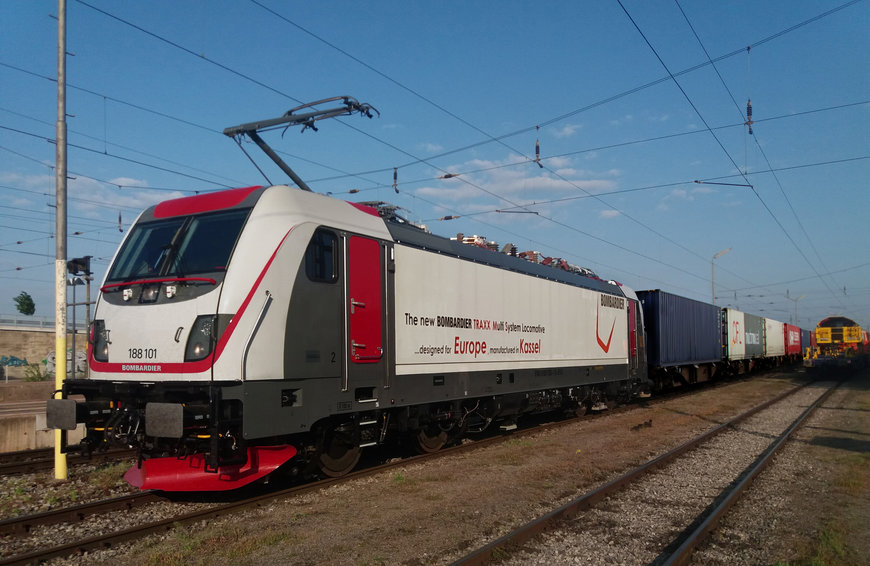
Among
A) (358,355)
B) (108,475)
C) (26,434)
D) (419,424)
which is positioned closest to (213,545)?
(358,355)

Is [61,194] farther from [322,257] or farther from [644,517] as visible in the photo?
[644,517]

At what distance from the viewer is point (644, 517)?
7004 mm

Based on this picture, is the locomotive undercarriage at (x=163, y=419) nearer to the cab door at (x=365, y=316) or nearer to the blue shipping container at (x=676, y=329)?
the cab door at (x=365, y=316)

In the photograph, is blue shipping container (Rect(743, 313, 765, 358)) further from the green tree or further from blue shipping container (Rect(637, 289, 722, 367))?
the green tree

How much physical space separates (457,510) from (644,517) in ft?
7.13

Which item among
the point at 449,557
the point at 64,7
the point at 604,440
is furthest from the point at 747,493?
the point at 64,7

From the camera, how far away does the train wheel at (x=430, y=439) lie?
10164mm

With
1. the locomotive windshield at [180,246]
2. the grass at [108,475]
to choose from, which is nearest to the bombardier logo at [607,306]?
the locomotive windshield at [180,246]

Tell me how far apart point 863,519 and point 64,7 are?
41.8 ft

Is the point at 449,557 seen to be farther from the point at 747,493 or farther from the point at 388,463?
the point at 747,493

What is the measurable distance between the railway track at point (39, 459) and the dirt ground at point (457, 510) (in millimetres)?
4274

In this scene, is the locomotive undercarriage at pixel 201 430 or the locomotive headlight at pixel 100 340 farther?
the locomotive headlight at pixel 100 340

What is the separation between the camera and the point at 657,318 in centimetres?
2109

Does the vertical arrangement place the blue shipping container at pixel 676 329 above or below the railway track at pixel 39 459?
above
